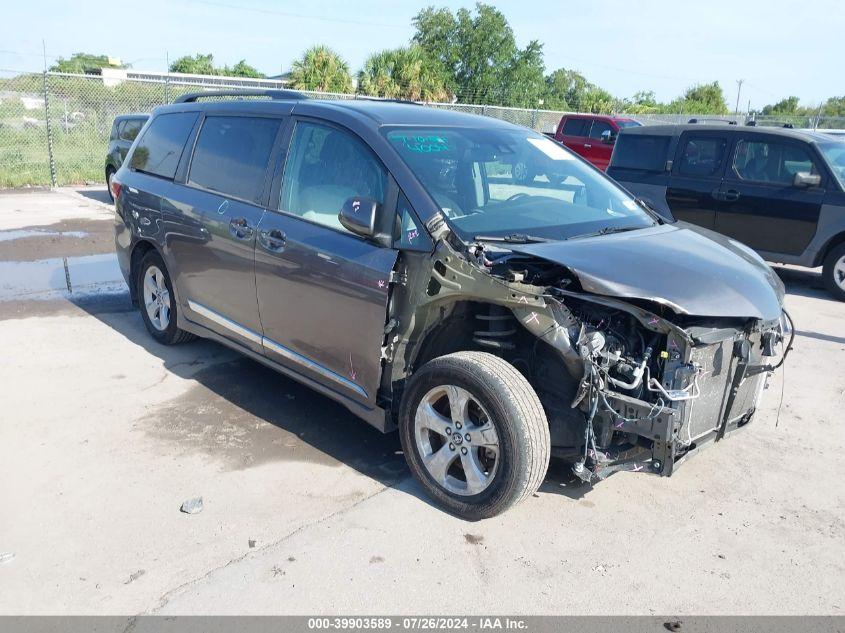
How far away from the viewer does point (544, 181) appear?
14.9ft

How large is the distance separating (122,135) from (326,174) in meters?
11.3

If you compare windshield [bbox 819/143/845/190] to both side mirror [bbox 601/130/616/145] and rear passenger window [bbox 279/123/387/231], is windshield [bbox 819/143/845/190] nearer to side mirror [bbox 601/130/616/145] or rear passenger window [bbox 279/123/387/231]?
rear passenger window [bbox 279/123/387/231]

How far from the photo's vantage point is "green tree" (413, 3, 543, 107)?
49156mm

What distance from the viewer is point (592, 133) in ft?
61.8

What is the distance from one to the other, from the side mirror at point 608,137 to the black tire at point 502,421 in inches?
568

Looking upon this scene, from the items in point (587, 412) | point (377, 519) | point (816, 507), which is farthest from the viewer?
point (816, 507)

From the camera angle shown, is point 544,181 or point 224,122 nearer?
point 544,181

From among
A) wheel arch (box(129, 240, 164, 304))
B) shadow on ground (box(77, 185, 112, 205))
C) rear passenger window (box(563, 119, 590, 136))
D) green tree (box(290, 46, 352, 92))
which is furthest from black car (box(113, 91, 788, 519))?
green tree (box(290, 46, 352, 92))

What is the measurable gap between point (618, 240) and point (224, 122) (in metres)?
2.88

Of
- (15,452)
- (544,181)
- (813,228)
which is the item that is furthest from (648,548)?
(813,228)

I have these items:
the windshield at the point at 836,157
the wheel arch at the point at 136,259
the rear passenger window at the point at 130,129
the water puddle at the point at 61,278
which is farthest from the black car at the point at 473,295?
the rear passenger window at the point at 130,129

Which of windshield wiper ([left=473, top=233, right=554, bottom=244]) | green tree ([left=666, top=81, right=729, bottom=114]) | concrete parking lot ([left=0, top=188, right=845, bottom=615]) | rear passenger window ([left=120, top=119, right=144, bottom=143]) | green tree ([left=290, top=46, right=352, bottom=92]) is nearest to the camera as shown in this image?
concrete parking lot ([left=0, top=188, right=845, bottom=615])

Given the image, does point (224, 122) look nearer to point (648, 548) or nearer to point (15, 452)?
point (15, 452)

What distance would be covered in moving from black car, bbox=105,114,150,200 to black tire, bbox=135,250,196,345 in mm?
8488
